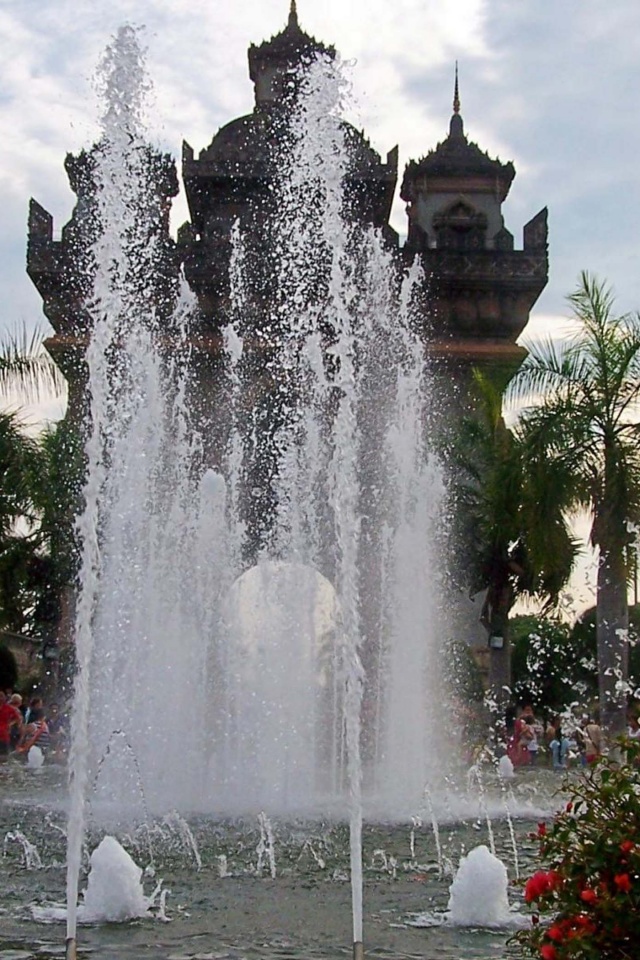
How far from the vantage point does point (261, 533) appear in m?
23.3

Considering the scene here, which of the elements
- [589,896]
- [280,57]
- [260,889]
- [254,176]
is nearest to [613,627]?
[260,889]

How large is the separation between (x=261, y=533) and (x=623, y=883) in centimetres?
2022

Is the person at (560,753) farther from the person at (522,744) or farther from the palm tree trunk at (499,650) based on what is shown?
the palm tree trunk at (499,650)

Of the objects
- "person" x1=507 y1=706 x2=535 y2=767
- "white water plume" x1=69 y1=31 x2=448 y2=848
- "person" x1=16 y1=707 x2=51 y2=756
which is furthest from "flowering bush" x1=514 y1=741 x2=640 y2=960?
"person" x1=507 y1=706 x2=535 y2=767

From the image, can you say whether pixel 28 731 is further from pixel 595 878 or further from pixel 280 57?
pixel 280 57

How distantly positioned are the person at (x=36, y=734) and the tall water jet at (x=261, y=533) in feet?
11.1

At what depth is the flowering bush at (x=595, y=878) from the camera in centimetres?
315

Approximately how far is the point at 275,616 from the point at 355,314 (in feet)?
30.8

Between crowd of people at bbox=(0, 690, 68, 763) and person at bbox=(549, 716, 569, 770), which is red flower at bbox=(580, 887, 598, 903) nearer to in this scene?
crowd of people at bbox=(0, 690, 68, 763)

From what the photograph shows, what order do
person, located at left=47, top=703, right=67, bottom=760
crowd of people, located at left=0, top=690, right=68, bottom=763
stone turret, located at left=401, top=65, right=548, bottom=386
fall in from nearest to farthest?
crowd of people, located at left=0, top=690, right=68, bottom=763 < person, located at left=47, top=703, right=67, bottom=760 < stone turret, located at left=401, top=65, right=548, bottom=386

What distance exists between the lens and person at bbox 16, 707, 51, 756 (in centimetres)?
1758

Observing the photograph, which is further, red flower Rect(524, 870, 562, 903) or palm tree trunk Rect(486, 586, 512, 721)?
palm tree trunk Rect(486, 586, 512, 721)

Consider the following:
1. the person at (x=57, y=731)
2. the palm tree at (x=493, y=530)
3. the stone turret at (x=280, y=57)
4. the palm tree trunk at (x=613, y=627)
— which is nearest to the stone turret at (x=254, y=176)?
the stone turret at (x=280, y=57)

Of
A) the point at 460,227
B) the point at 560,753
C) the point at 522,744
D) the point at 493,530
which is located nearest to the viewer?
the point at 560,753
